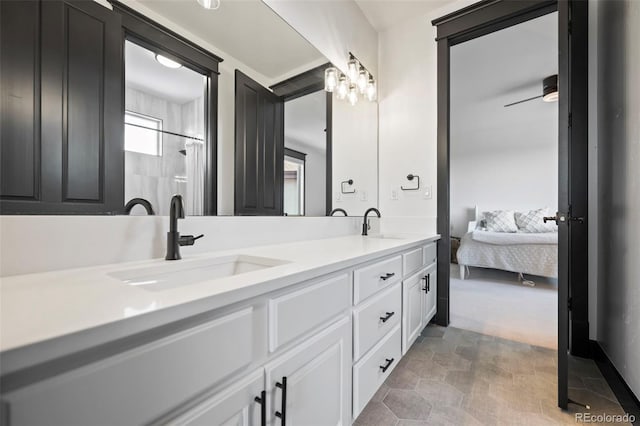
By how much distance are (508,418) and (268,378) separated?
49.8 inches

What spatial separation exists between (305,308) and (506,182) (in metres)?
6.01

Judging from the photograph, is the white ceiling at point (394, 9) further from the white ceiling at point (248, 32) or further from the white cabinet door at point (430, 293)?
the white cabinet door at point (430, 293)

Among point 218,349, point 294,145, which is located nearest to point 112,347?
point 218,349

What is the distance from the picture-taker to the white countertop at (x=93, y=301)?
368 mm

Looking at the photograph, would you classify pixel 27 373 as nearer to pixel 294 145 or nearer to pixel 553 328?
pixel 294 145

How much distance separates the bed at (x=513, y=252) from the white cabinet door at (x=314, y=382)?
3667 mm

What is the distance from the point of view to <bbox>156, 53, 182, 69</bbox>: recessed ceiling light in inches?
39.1

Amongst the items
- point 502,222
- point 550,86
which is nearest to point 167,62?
point 550,86

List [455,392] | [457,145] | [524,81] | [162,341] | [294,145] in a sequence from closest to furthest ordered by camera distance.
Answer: [162,341], [455,392], [294,145], [524,81], [457,145]

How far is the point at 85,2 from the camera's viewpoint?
81 cm

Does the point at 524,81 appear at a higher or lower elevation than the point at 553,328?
higher

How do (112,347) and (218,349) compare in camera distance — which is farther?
(218,349)

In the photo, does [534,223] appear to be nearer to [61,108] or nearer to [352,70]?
[352,70]

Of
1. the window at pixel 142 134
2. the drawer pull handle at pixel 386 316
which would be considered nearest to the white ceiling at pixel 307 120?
the window at pixel 142 134
